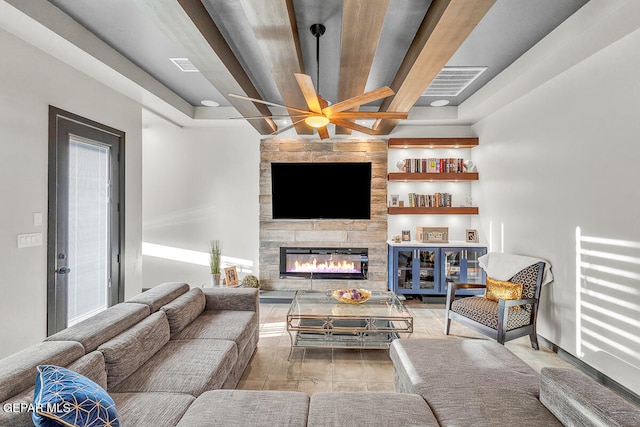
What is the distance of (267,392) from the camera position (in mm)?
1720

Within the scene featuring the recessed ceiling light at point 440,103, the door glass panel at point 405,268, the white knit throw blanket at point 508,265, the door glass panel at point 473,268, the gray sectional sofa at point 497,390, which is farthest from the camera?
the door glass panel at point 405,268

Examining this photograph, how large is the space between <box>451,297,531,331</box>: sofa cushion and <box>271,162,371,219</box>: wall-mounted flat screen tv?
2039 millimetres

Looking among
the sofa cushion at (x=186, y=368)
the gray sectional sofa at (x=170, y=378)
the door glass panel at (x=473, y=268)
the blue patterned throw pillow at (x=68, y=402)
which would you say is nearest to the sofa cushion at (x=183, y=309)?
the gray sectional sofa at (x=170, y=378)

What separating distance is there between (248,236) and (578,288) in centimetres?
410

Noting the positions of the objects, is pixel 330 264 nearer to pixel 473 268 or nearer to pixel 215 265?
pixel 215 265

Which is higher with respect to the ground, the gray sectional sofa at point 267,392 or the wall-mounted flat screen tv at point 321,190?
the wall-mounted flat screen tv at point 321,190

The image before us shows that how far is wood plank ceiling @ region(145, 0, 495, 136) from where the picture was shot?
2002mm

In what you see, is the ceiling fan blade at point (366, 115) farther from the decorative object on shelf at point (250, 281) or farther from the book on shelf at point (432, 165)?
the decorative object on shelf at point (250, 281)

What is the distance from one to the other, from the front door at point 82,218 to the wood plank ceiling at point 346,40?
1353mm

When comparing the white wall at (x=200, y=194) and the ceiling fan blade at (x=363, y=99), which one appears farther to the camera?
the white wall at (x=200, y=194)

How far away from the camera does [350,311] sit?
10.5 feet

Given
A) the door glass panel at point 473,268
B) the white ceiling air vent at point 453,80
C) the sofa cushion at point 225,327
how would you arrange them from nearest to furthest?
the sofa cushion at point 225,327
the white ceiling air vent at point 453,80
the door glass panel at point 473,268

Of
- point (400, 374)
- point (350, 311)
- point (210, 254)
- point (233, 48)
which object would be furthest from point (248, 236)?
point (400, 374)

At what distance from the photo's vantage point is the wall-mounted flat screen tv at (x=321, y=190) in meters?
5.12
